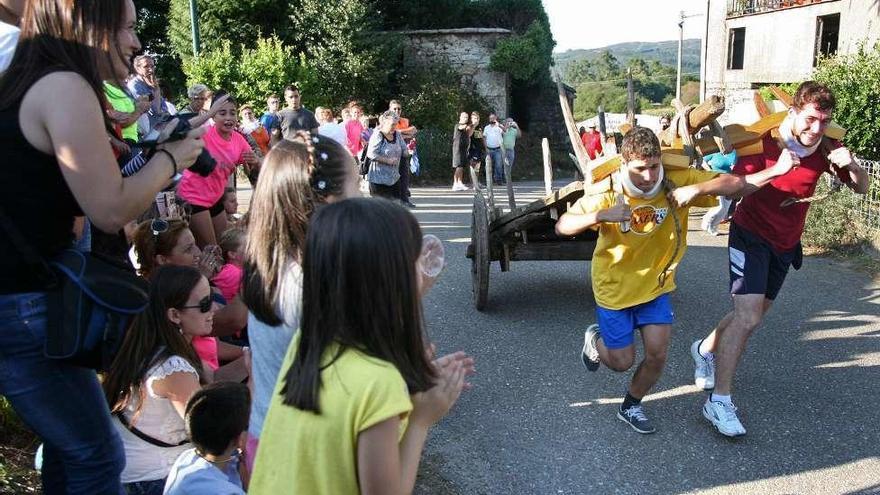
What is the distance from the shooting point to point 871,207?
836cm

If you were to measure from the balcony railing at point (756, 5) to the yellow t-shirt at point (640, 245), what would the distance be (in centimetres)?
2053

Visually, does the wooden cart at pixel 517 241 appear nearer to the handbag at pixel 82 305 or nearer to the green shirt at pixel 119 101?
the green shirt at pixel 119 101

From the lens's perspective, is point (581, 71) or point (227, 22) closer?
point (227, 22)

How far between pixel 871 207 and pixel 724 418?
18.8ft

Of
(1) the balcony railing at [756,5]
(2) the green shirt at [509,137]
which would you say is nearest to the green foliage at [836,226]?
(2) the green shirt at [509,137]

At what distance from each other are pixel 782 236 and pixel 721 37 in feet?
81.8

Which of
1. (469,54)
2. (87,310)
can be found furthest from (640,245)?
(469,54)

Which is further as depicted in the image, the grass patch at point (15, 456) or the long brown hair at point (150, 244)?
the long brown hair at point (150, 244)

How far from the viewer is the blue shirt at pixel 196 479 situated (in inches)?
94.8

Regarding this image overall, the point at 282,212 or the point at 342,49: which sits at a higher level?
the point at 342,49

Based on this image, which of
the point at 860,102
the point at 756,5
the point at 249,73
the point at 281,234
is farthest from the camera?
the point at 756,5

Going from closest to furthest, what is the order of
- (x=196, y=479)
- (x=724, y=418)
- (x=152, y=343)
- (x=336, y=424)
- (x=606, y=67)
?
(x=336, y=424)
(x=196, y=479)
(x=152, y=343)
(x=724, y=418)
(x=606, y=67)

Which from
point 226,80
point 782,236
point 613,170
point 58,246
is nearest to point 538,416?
point 613,170

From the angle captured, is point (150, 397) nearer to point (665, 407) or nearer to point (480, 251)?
point (665, 407)
